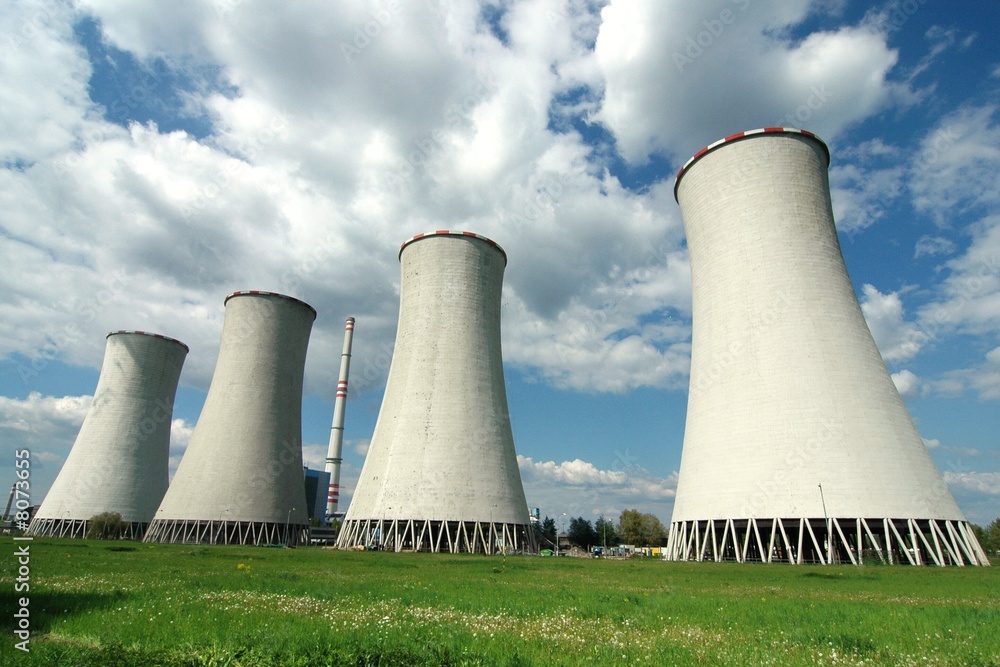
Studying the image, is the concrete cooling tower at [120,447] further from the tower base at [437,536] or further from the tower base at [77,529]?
the tower base at [437,536]

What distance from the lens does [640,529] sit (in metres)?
62.9

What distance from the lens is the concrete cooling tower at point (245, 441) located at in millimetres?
37031

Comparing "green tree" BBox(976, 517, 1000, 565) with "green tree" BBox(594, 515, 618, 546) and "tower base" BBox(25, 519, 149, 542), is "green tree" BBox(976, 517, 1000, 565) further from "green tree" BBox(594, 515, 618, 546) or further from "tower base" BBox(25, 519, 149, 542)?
"tower base" BBox(25, 519, 149, 542)

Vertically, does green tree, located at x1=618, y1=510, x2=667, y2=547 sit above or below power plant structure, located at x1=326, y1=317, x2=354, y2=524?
below

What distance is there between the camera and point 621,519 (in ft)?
210

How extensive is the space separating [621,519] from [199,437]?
143ft

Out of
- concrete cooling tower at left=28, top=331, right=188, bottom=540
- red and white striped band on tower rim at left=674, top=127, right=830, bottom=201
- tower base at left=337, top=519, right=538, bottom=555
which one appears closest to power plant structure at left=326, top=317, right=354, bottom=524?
concrete cooling tower at left=28, top=331, right=188, bottom=540

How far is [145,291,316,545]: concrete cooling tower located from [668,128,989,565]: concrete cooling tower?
25.7 metres

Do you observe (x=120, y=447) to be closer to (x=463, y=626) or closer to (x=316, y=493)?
(x=463, y=626)

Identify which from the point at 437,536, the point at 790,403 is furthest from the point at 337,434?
the point at 790,403

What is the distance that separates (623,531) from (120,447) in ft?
156

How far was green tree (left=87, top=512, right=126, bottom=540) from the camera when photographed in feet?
137

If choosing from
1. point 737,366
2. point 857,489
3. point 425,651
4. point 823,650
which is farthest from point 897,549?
point 425,651

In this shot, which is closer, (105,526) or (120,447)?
(105,526)
